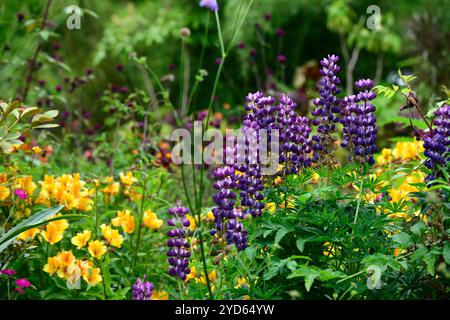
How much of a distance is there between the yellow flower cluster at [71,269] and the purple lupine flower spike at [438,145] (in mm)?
1078

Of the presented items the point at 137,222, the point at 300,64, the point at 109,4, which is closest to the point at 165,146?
the point at 137,222

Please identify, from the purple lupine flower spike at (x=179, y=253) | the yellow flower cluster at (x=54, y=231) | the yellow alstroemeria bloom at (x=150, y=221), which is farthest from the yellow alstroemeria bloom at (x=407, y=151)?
the yellow flower cluster at (x=54, y=231)

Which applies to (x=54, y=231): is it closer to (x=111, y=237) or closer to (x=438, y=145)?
(x=111, y=237)

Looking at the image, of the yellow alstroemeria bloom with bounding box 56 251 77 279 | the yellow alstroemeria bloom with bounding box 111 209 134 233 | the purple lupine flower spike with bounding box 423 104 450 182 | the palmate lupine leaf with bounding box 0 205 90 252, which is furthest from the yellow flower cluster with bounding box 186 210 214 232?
the purple lupine flower spike with bounding box 423 104 450 182

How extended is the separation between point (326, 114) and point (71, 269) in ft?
3.08

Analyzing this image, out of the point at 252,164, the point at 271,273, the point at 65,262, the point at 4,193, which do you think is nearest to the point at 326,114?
the point at 252,164

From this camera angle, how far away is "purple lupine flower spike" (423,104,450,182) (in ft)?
5.72

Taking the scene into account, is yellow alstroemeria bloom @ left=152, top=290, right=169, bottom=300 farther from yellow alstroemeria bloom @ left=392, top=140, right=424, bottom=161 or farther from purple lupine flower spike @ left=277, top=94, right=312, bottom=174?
yellow alstroemeria bloom @ left=392, top=140, right=424, bottom=161

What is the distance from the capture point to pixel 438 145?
174 cm

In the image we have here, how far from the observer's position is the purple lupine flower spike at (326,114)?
1885 millimetres

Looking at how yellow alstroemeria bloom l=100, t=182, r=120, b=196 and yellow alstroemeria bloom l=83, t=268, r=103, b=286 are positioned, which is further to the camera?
yellow alstroemeria bloom l=100, t=182, r=120, b=196

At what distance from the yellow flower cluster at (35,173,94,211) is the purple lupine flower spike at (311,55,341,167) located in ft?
2.99
